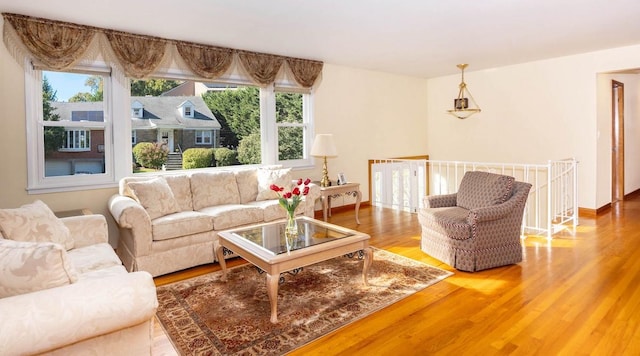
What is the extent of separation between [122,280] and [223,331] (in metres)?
1.03

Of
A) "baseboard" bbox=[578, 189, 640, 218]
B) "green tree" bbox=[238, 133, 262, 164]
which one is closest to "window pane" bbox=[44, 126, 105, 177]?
"green tree" bbox=[238, 133, 262, 164]

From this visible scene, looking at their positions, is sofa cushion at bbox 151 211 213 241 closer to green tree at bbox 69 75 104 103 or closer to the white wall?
green tree at bbox 69 75 104 103

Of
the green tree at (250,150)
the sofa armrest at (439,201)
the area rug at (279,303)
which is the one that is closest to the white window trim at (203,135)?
the green tree at (250,150)

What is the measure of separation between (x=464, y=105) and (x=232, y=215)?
14.9 feet

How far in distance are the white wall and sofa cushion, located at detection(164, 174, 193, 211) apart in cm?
515

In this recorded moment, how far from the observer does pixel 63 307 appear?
148 cm

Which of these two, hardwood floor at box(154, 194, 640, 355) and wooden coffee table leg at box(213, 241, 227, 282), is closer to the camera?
hardwood floor at box(154, 194, 640, 355)

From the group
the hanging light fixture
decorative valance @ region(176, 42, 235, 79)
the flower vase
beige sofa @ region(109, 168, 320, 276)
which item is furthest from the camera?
the hanging light fixture

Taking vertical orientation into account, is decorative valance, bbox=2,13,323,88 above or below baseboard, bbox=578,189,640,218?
above

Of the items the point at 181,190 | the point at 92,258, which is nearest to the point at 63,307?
the point at 92,258

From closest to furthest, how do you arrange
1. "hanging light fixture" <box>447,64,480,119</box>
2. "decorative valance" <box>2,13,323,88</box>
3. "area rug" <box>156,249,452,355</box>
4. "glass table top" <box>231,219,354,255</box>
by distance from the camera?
"area rug" <box>156,249,452,355</box>, "glass table top" <box>231,219,354,255</box>, "decorative valance" <box>2,13,323,88</box>, "hanging light fixture" <box>447,64,480,119</box>

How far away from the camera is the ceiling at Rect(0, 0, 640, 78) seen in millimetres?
3434

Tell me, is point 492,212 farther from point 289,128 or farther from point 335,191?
point 289,128

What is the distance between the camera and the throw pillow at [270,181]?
15.2 feet
